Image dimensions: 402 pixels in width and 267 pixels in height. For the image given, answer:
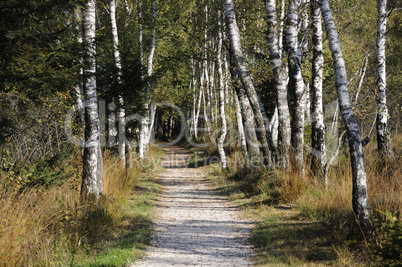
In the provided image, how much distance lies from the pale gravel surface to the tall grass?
1052 millimetres

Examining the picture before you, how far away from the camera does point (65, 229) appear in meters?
5.91

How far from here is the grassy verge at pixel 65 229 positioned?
15.5 ft

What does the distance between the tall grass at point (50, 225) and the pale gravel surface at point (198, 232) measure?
105 centimetres

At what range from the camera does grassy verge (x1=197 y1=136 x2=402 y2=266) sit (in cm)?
473

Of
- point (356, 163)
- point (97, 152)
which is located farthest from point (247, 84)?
point (356, 163)

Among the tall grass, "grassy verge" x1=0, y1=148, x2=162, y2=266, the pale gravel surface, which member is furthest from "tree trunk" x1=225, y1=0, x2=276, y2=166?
the tall grass

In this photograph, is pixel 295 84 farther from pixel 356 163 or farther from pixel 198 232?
pixel 198 232

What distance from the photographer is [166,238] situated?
7.22m

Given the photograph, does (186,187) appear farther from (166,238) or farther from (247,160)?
(166,238)

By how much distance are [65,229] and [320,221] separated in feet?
15.8

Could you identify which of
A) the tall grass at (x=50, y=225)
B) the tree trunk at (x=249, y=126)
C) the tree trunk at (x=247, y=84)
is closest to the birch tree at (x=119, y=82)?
the tree trunk at (x=247, y=84)

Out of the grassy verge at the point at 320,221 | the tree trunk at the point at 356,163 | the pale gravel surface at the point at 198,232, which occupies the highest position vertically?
the tree trunk at the point at 356,163

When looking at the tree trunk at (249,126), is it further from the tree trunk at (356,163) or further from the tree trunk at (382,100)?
the tree trunk at (356,163)

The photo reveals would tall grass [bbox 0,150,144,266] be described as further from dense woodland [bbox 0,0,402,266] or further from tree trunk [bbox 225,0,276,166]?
tree trunk [bbox 225,0,276,166]
